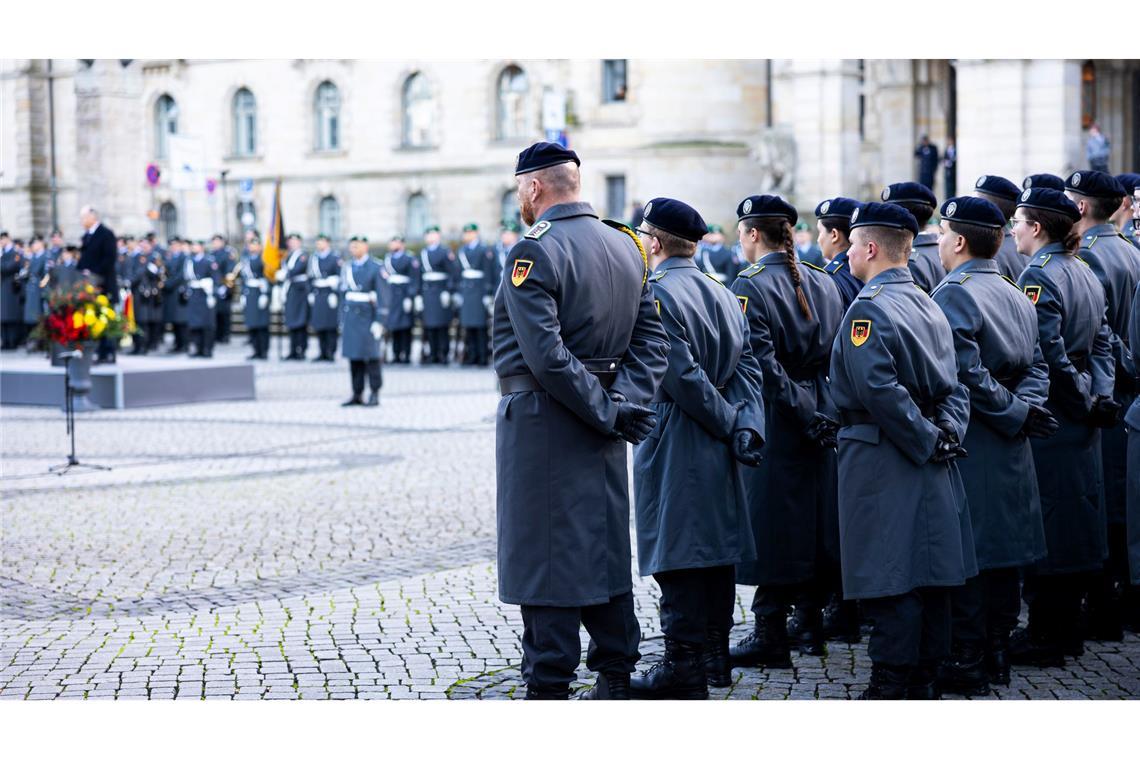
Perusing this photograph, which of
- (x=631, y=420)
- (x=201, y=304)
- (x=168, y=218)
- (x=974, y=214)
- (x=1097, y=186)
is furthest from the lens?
(x=168, y=218)

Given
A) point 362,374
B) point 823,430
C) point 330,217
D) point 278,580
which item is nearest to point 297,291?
point 362,374

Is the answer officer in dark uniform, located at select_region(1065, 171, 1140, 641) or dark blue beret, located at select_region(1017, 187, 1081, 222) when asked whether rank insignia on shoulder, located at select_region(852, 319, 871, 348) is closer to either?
dark blue beret, located at select_region(1017, 187, 1081, 222)

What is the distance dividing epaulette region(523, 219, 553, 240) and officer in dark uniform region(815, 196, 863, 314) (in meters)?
2.24

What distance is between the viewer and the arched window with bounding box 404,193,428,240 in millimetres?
45156

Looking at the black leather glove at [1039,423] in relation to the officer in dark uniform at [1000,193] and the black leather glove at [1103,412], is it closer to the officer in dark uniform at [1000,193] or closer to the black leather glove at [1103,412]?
the black leather glove at [1103,412]

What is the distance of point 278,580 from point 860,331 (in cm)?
409

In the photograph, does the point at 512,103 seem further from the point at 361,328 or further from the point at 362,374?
the point at 361,328

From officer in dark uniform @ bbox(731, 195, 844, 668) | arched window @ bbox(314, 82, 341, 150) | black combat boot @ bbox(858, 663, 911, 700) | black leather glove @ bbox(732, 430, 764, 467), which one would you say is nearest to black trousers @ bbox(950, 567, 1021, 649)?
black combat boot @ bbox(858, 663, 911, 700)

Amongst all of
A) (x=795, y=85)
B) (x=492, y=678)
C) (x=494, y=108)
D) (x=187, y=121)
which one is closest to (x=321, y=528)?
(x=492, y=678)

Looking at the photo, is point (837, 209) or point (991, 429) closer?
point (991, 429)

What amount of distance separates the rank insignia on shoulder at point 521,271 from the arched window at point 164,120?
156ft

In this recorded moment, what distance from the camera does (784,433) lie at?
23.6 feet

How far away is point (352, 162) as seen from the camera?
153ft

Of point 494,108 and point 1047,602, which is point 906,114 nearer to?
point 494,108
